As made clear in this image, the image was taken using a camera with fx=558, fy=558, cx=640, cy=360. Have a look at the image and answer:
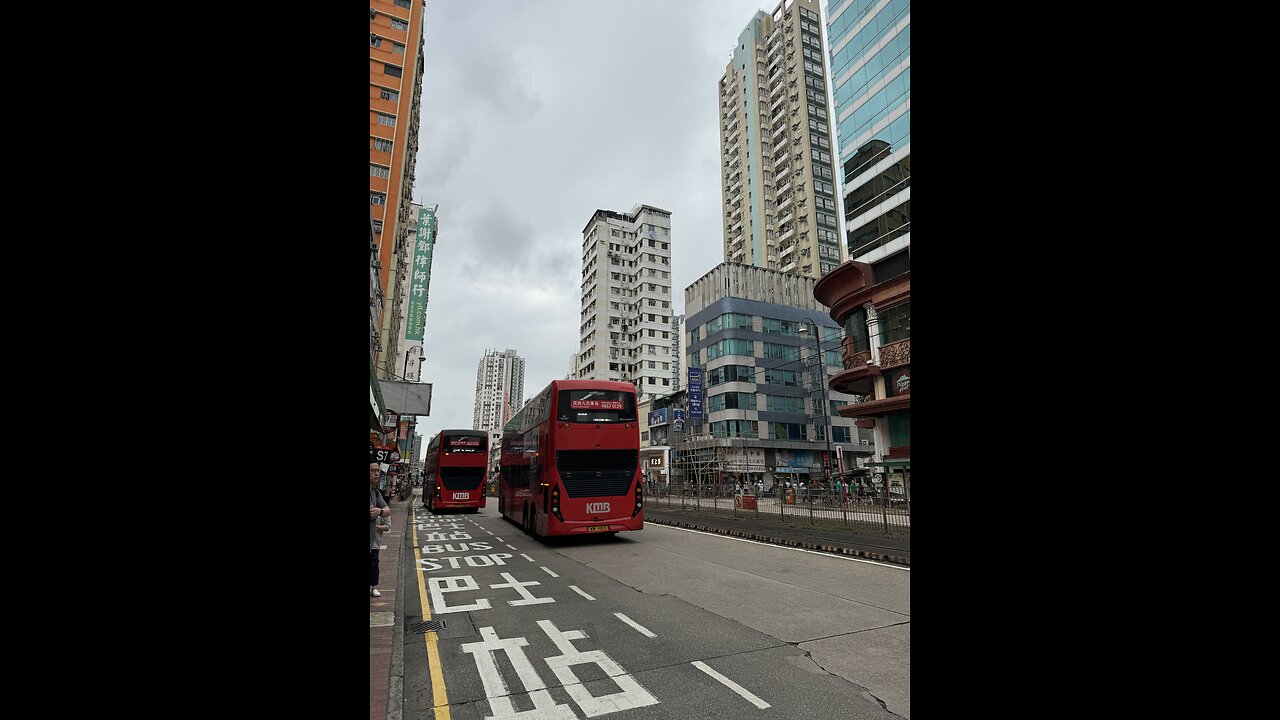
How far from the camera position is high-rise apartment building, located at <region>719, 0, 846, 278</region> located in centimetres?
5853

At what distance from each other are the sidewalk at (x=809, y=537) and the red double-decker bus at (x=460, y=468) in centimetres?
822

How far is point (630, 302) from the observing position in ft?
229

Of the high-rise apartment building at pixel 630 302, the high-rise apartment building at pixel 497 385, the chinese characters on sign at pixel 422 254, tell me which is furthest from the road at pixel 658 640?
the high-rise apartment building at pixel 497 385

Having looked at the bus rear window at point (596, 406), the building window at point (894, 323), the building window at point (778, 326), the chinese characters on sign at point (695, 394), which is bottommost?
the bus rear window at point (596, 406)

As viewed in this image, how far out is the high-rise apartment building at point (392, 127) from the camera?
34375mm

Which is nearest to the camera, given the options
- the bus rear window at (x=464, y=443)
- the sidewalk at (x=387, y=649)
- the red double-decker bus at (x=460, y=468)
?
the sidewalk at (x=387, y=649)

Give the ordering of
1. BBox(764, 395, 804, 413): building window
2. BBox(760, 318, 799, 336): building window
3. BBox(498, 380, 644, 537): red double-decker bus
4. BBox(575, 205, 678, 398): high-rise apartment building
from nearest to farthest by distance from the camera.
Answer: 1. BBox(498, 380, 644, 537): red double-decker bus
2. BBox(764, 395, 804, 413): building window
3. BBox(760, 318, 799, 336): building window
4. BBox(575, 205, 678, 398): high-rise apartment building

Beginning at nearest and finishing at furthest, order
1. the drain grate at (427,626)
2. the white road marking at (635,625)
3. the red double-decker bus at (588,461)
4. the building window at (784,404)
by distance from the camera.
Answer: the white road marking at (635,625) < the drain grate at (427,626) < the red double-decker bus at (588,461) < the building window at (784,404)

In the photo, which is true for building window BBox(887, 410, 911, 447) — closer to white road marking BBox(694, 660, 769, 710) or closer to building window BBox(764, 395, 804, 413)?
building window BBox(764, 395, 804, 413)

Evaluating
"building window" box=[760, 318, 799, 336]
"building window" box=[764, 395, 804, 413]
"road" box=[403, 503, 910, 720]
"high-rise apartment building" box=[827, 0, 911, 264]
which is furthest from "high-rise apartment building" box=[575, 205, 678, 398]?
"road" box=[403, 503, 910, 720]

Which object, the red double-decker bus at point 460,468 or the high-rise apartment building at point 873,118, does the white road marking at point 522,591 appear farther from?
the high-rise apartment building at point 873,118

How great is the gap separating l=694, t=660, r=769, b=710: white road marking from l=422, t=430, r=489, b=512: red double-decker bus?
19716 millimetres
